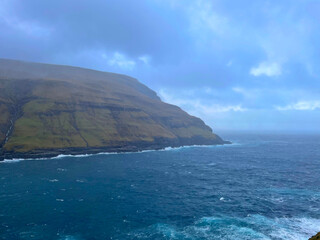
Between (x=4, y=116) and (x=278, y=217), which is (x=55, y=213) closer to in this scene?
(x=278, y=217)

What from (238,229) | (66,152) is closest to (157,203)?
(238,229)

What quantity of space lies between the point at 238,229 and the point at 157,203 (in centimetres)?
2484

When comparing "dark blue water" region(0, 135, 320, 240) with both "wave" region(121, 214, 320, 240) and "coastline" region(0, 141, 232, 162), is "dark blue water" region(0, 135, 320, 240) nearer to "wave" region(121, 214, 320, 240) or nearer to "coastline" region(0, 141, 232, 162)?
"wave" region(121, 214, 320, 240)

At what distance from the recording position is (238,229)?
165 ft

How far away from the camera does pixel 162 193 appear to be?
76750mm

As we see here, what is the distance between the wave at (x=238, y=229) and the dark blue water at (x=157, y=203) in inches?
8.1

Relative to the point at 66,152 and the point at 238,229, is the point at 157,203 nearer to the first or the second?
the point at 238,229

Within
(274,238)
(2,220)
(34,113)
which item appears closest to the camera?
(274,238)

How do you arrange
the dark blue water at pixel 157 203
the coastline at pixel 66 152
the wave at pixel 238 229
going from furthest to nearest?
the coastline at pixel 66 152 → the dark blue water at pixel 157 203 → the wave at pixel 238 229

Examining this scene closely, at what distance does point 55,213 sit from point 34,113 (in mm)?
161234

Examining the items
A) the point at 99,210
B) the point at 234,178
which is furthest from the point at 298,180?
the point at 99,210

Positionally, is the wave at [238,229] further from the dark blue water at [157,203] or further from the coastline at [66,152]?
the coastline at [66,152]

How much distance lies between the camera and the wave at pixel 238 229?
1864 inches

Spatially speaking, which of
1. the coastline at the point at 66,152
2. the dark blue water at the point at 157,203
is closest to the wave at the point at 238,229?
the dark blue water at the point at 157,203
